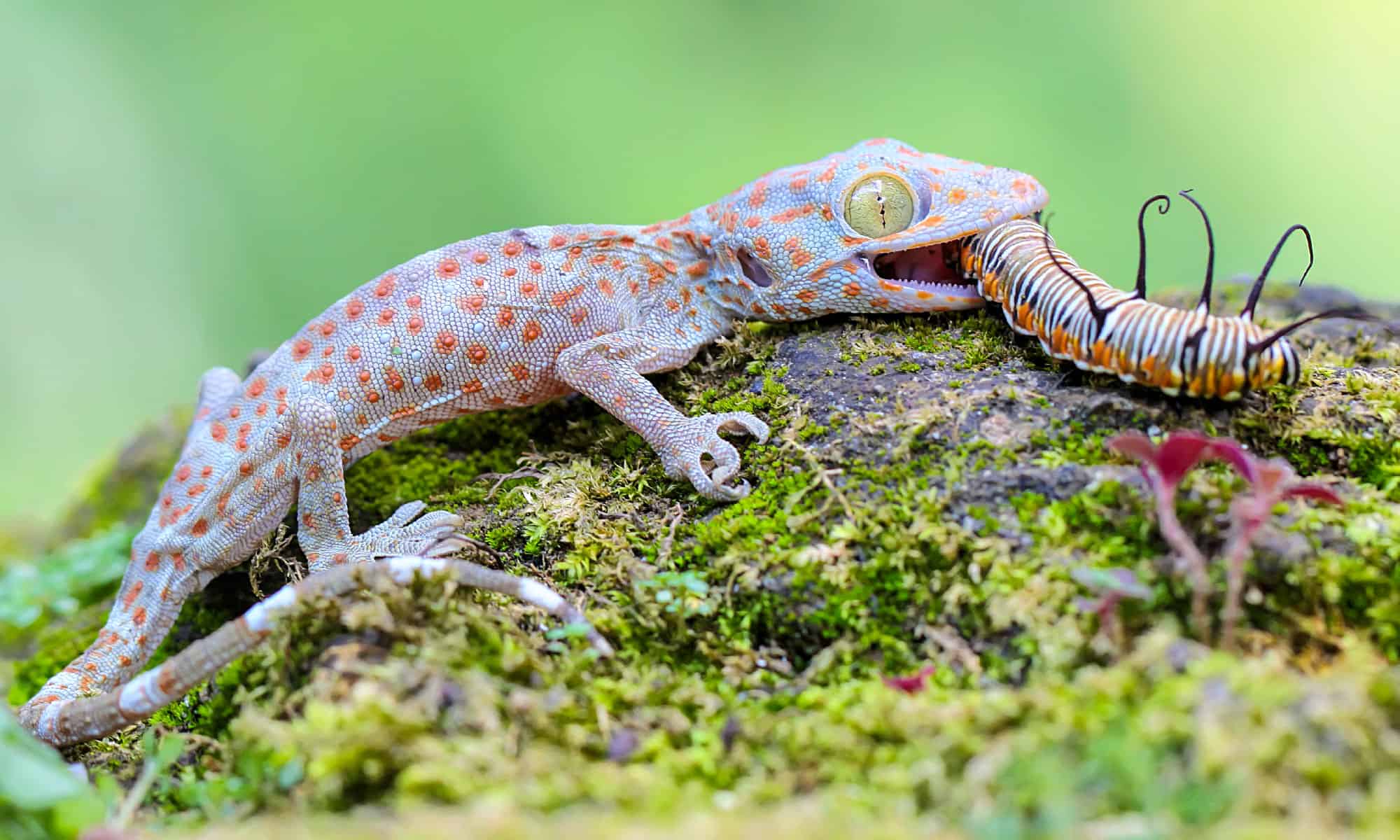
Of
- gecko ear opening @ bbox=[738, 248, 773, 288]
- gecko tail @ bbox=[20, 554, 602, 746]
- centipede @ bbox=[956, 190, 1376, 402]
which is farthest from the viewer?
gecko ear opening @ bbox=[738, 248, 773, 288]

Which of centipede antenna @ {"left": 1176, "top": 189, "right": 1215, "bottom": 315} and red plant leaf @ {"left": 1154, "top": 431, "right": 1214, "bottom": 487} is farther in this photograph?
centipede antenna @ {"left": 1176, "top": 189, "right": 1215, "bottom": 315}

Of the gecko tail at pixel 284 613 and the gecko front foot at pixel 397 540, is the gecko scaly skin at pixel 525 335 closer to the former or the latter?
the gecko front foot at pixel 397 540

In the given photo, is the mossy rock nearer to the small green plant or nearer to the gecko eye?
the small green plant

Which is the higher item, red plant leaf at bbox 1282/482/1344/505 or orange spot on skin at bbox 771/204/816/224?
orange spot on skin at bbox 771/204/816/224

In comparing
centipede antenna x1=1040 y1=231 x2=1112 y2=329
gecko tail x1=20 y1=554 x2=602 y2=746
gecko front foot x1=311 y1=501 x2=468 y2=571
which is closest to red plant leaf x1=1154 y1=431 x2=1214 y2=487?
centipede antenna x1=1040 y1=231 x2=1112 y2=329

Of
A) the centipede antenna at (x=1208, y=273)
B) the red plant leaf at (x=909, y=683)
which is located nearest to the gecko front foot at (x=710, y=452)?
the red plant leaf at (x=909, y=683)

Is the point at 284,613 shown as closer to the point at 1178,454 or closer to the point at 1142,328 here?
the point at 1178,454
